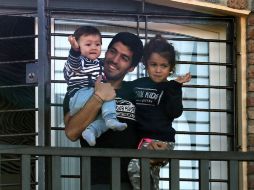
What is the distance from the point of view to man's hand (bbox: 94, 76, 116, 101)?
587cm

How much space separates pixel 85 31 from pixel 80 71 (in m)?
0.36

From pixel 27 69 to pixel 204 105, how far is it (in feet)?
5.25

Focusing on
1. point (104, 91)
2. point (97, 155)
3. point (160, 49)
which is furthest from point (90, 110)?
point (97, 155)

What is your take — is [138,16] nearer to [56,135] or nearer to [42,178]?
[56,135]

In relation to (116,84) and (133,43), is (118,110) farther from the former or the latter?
(133,43)

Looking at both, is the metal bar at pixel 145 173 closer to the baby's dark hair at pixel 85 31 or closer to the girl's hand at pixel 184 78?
the girl's hand at pixel 184 78

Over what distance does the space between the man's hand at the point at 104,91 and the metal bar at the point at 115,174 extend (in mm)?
1597

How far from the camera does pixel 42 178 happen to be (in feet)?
19.2

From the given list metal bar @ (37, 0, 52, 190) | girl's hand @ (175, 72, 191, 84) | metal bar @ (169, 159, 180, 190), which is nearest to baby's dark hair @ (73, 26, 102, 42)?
metal bar @ (37, 0, 52, 190)

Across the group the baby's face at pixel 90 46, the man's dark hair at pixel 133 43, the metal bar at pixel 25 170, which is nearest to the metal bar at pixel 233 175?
the metal bar at pixel 25 170

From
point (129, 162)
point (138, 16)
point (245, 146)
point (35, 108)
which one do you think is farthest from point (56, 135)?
point (245, 146)

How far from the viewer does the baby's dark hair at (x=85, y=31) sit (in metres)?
6.00

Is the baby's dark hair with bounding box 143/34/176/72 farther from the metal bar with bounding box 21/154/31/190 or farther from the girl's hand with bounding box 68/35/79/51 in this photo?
the metal bar with bounding box 21/154/31/190

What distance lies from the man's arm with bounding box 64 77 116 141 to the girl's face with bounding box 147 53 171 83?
383 millimetres
